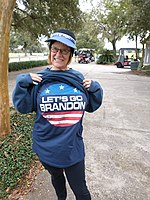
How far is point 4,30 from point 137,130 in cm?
278

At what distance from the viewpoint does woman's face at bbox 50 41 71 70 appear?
4.39 feet

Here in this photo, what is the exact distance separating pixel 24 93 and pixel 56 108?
0.25m

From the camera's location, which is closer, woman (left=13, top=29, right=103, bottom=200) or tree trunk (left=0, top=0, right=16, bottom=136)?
woman (left=13, top=29, right=103, bottom=200)

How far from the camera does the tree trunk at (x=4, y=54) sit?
2.38 metres

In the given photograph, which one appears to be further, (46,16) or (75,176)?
(46,16)

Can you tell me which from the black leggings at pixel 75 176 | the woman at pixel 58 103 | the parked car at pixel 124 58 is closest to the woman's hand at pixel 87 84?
the woman at pixel 58 103

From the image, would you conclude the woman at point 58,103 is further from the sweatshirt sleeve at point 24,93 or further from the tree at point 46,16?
the tree at point 46,16

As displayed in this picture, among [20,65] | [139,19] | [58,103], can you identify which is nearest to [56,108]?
[58,103]

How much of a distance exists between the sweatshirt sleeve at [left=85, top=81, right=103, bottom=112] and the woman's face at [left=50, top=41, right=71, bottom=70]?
Result: 0.82 feet

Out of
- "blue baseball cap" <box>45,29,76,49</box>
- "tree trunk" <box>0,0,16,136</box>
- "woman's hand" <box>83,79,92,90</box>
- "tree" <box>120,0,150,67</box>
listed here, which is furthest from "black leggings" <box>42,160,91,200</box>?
"tree" <box>120,0,150,67</box>

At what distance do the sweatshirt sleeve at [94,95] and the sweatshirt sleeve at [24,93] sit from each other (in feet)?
1.33

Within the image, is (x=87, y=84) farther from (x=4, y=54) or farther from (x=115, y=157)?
(x=115, y=157)

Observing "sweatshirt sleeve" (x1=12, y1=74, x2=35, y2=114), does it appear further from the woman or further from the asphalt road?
the asphalt road

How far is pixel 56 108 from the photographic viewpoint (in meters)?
1.27
